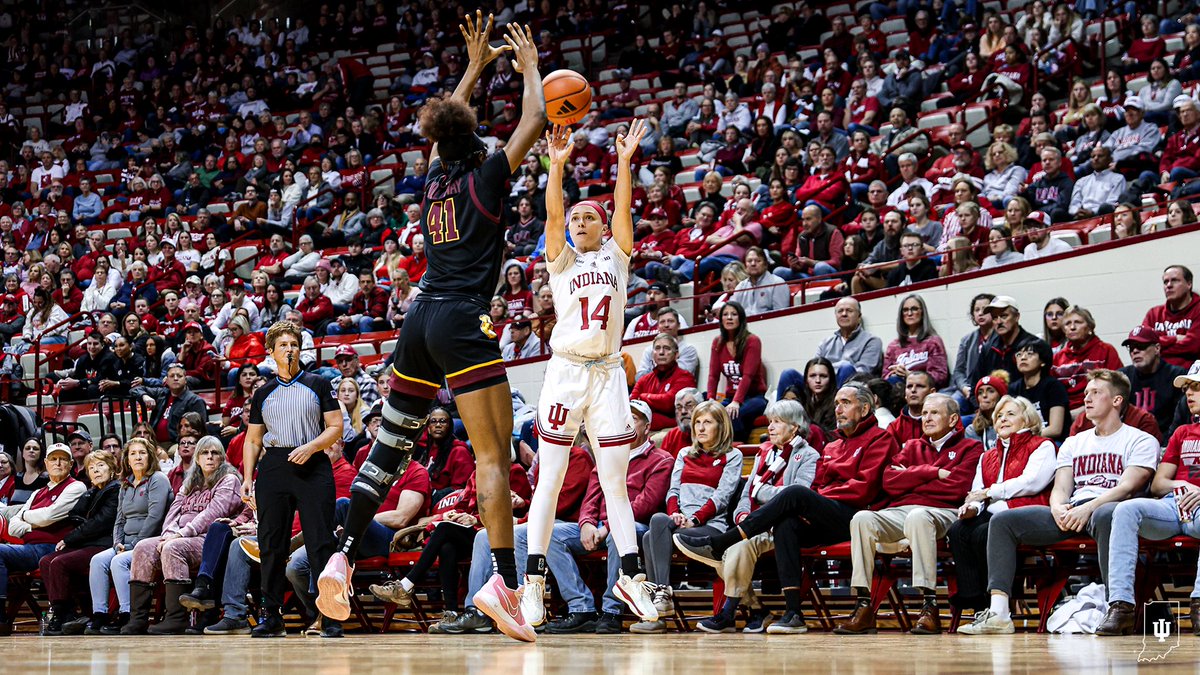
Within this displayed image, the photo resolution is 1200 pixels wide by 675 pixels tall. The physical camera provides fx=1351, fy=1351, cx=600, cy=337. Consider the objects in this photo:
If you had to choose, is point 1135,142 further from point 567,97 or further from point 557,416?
point 557,416

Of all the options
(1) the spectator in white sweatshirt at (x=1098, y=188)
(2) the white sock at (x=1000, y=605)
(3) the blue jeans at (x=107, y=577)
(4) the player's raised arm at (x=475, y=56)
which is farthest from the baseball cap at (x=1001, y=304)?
(3) the blue jeans at (x=107, y=577)

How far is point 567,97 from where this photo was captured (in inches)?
256

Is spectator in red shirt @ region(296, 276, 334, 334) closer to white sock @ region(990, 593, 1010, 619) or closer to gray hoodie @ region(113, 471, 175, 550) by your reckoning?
gray hoodie @ region(113, 471, 175, 550)

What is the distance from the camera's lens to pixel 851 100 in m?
15.8

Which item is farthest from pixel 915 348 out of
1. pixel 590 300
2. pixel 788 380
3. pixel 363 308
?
pixel 363 308

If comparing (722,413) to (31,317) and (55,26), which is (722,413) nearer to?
(31,317)

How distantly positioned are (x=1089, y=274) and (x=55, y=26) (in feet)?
77.0

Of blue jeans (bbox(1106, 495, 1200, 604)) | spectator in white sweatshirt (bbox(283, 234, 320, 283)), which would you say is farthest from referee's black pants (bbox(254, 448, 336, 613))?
spectator in white sweatshirt (bbox(283, 234, 320, 283))

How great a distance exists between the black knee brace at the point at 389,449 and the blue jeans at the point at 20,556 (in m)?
6.05

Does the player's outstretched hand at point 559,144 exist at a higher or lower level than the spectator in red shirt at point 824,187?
lower

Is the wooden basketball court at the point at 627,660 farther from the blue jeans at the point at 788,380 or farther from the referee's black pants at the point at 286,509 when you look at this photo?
the blue jeans at the point at 788,380

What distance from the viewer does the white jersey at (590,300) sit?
20.4 feet

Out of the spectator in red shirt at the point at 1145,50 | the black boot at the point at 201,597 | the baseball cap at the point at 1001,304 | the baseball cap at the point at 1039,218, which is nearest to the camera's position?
the black boot at the point at 201,597

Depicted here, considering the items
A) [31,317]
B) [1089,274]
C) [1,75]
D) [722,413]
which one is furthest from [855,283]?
[1,75]
